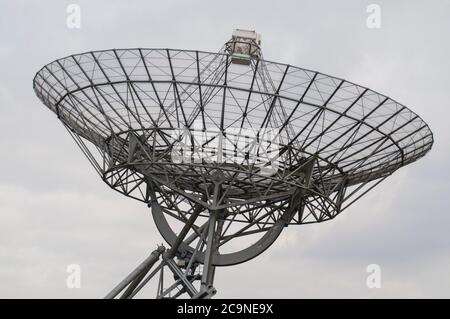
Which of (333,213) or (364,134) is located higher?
(364,134)

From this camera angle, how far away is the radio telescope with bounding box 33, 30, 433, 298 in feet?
136

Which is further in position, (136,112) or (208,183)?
(208,183)

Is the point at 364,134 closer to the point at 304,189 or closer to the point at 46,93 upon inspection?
the point at 304,189

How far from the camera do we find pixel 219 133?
1692 inches

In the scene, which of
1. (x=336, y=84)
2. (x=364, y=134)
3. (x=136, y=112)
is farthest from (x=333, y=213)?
(x=136, y=112)

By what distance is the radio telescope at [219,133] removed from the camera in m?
41.6

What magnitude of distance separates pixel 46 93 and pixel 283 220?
16.9 metres
